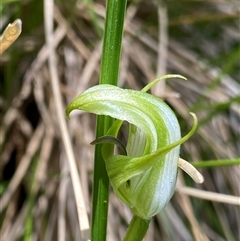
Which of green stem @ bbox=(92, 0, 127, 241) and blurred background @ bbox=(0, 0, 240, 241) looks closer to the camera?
green stem @ bbox=(92, 0, 127, 241)

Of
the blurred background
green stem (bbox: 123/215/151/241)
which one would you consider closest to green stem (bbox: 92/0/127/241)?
green stem (bbox: 123/215/151/241)

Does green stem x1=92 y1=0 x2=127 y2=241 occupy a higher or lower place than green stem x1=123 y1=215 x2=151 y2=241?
higher

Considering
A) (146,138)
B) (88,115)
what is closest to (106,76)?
(146,138)

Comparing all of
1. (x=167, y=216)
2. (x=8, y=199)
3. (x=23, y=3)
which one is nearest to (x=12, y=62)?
(x=23, y=3)

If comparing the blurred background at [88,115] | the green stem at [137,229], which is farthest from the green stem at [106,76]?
the blurred background at [88,115]

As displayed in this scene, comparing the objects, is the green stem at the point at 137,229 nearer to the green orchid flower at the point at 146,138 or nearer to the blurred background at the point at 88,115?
the green orchid flower at the point at 146,138

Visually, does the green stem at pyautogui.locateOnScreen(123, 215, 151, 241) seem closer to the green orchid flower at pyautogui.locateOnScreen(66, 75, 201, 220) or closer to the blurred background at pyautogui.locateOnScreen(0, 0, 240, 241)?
the green orchid flower at pyautogui.locateOnScreen(66, 75, 201, 220)

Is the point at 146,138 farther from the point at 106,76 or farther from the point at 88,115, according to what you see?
the point at 88,115
